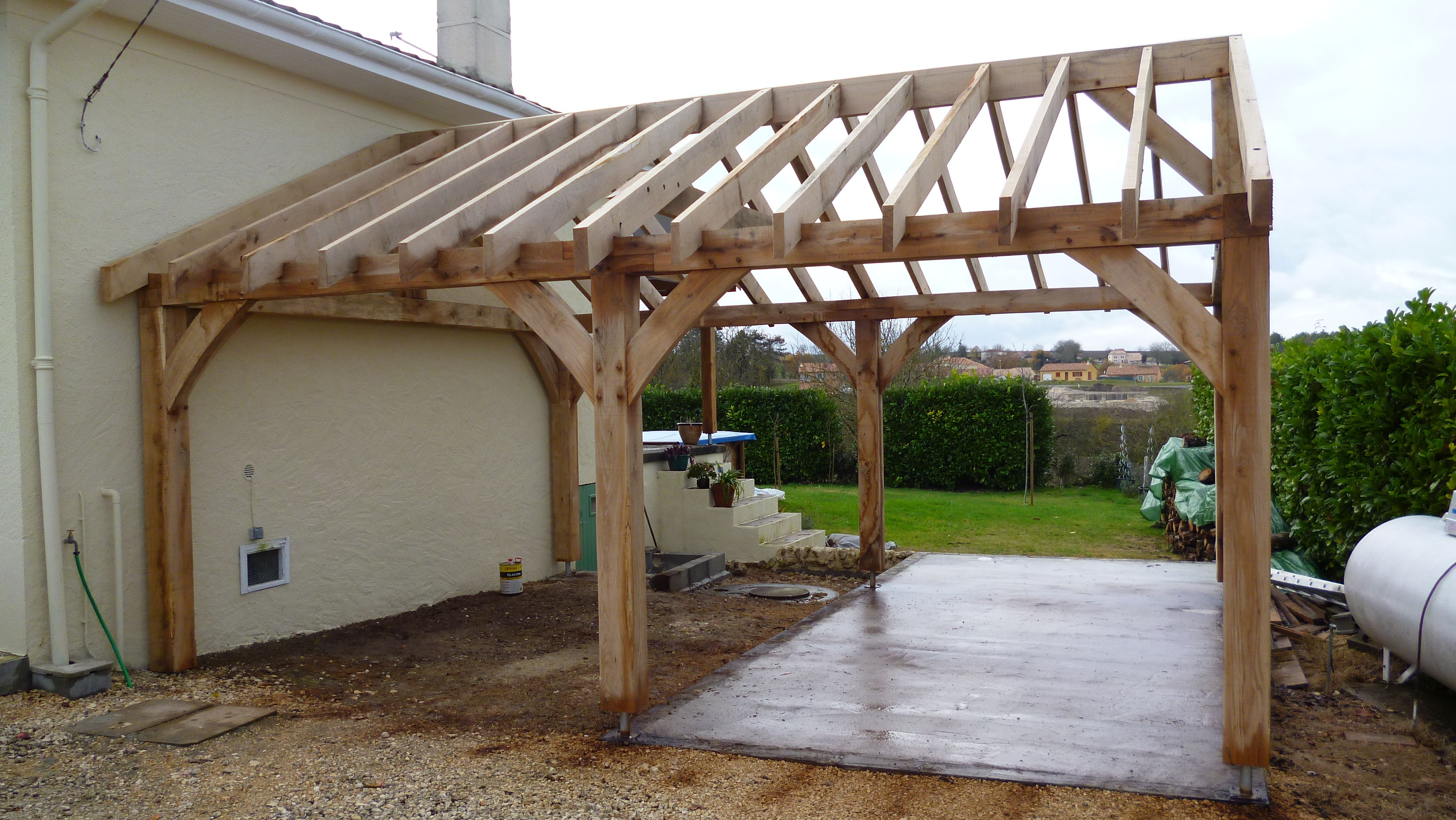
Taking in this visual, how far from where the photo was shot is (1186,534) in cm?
1018

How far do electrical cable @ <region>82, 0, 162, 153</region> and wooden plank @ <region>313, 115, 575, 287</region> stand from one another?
1.43 meters

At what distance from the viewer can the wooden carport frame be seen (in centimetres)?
375

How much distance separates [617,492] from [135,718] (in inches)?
107

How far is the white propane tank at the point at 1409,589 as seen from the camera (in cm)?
455

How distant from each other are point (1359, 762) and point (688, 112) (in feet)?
16.4

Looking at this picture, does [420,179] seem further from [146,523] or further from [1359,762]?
[1359,762]

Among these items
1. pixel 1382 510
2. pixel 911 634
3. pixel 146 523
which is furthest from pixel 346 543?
pixel 1382 510

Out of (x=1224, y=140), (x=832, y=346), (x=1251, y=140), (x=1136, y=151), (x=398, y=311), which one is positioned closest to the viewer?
(x=1251, y=140)

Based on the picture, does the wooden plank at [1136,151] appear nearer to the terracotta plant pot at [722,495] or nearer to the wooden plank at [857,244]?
the wooden plank at [857,244]

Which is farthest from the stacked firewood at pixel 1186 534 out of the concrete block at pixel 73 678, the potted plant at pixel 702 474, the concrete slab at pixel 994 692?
the concrete block at pixel 73 678

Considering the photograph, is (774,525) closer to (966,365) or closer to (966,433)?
(966,433)

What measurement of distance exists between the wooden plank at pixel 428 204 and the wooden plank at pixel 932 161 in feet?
7.87

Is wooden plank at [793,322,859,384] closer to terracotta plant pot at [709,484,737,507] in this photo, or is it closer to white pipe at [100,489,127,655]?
terracotta plant pot at [709,484,737,507]

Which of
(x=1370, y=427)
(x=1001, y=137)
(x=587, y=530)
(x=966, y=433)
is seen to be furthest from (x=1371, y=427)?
(x=966, y=433)
